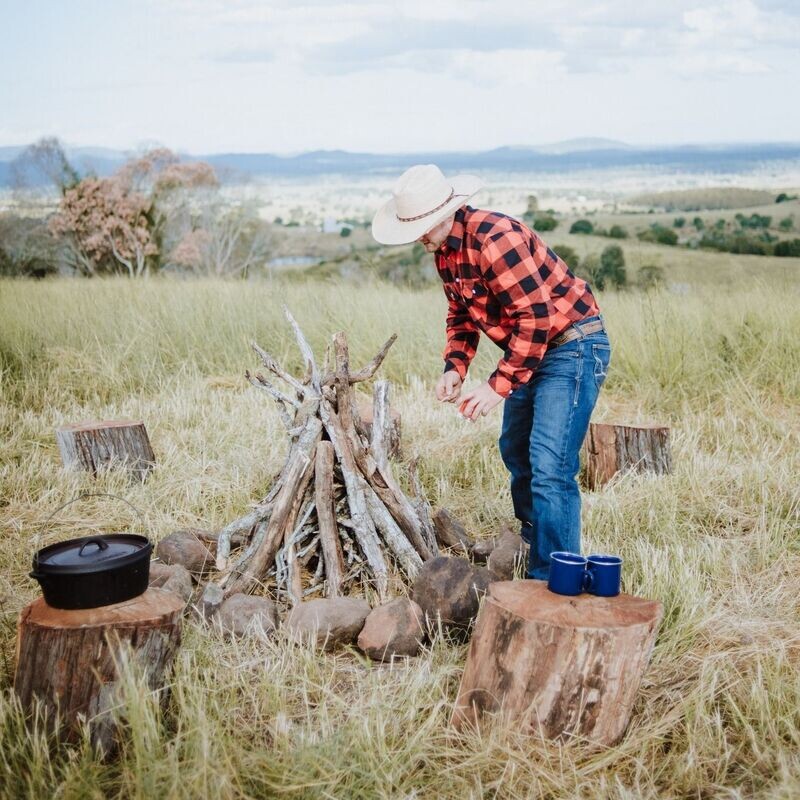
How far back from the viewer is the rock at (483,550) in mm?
3830

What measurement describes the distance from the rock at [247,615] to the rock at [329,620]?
0.08 metres

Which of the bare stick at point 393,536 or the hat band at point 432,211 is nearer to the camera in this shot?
the hat band at point 432,211

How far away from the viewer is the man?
3057 mm

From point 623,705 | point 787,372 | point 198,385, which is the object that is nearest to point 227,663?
point 623,705

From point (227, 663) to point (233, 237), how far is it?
15015mm

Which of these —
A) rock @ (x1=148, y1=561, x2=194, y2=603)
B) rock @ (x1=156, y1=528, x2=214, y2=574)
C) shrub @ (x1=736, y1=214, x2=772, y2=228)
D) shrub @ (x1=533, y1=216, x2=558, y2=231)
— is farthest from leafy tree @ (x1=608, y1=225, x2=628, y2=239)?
rock @ (x1=148, y1=561, x2=194, y2=603)

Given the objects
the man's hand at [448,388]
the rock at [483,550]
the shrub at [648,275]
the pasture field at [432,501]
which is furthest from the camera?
the shrub at [648,275]

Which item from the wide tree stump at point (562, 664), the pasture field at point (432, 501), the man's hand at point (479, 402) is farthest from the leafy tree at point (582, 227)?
the wide tree stump at point (562, 664)

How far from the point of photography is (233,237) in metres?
17.0

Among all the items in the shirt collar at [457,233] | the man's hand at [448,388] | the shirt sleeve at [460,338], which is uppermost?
the shirt collar at [457,233]

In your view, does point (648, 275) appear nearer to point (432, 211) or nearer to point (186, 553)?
point (432, 211)

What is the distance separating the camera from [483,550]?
3.83m

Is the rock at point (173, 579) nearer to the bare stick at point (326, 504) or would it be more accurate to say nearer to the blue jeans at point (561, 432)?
the bare stick at point (326, 504)

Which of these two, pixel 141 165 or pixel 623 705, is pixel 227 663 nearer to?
pixel 623 705
